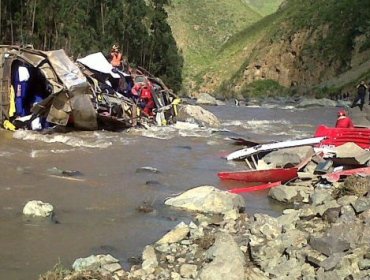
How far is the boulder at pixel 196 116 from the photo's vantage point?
80.8 feet

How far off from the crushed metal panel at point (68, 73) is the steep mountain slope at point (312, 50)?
38.2 m

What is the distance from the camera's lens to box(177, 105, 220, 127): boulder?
24.6m

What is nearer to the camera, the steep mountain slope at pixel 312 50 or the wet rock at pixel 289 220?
the wet rock at pixel 289 220

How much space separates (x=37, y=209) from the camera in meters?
8.49

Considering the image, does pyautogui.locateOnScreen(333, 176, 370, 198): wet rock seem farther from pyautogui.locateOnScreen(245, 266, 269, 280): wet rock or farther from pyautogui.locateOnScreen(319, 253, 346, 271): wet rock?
pyautogui.locateOnScreen(245, 266, 269, 280): wet rock

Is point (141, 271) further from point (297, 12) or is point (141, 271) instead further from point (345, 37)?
point (297, 12)

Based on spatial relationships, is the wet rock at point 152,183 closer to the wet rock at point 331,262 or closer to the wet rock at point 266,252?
the wet rock at point 266,252

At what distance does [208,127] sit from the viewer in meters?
23.5

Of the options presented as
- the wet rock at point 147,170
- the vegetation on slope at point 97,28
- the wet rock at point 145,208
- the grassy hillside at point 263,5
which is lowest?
the wet rock at point 147,170

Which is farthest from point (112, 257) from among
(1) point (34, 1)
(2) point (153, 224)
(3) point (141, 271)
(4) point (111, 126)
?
(1) point (34, 1)

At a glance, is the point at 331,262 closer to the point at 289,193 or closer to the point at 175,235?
the point at 175,235

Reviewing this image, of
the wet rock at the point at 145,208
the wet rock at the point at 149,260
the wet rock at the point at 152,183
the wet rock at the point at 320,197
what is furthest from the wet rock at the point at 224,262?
the wet rock at the point at 152,183

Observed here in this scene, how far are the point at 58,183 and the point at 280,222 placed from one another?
15.0 ft

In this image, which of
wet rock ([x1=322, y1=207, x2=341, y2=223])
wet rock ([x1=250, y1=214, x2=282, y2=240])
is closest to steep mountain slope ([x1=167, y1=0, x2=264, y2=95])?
wet rock ([x1=322, y1=207, x2=341, y2=223])
